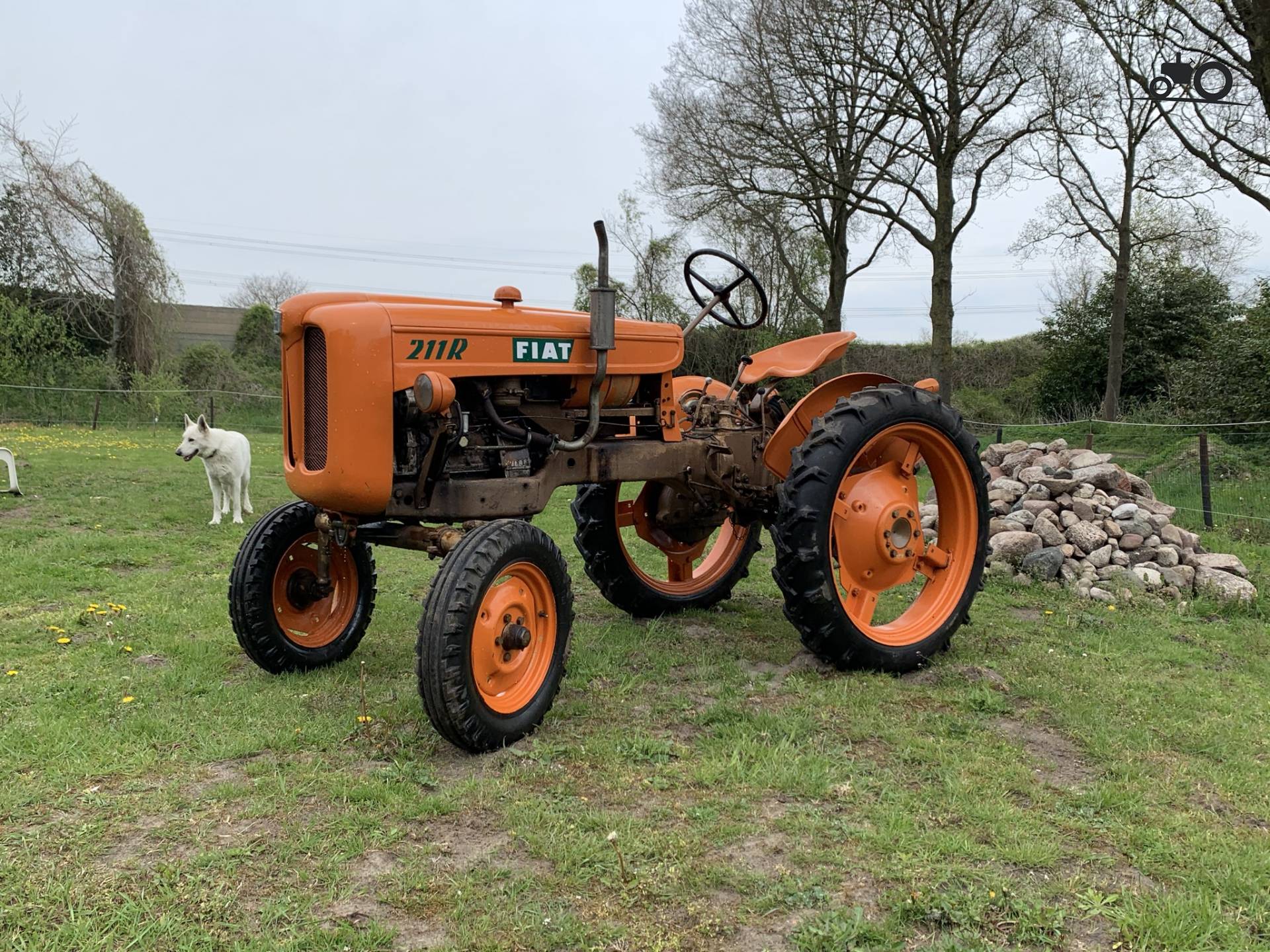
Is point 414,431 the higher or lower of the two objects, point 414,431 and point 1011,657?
the higher

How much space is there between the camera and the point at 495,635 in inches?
129

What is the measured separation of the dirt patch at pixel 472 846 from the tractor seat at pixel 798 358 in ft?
9.18

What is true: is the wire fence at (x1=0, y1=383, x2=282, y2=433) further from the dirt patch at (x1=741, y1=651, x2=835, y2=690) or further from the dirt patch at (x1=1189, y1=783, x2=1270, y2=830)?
the dirt patch at (x1=1189, y1=783, x2=1270, y2=830)

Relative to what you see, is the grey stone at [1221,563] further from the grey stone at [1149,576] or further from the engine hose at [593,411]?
the engine hose at [593,411]

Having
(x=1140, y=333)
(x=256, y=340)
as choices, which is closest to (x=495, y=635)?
(x=1140, y=333)

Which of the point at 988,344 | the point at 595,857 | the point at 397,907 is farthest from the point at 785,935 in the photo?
the point at 988,344

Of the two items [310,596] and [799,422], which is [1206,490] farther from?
[310,596]

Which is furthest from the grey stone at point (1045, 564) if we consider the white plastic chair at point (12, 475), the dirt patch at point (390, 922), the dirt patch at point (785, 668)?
the white plastic chair at point (12, 475)

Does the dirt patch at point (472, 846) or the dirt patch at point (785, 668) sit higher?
the dirt patch at point (785, 668)

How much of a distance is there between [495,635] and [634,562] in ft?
7.49

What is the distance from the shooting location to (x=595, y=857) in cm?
252

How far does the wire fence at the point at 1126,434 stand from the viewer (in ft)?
28.1

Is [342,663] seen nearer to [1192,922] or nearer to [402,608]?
[402,608]

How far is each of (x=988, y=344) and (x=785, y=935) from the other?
24218 millimetres
